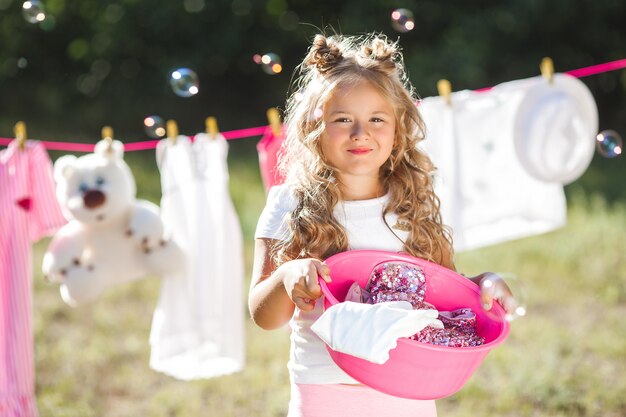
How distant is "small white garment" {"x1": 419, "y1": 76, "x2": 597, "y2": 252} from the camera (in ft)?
9.05

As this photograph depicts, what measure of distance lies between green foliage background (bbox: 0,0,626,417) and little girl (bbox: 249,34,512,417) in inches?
52.7

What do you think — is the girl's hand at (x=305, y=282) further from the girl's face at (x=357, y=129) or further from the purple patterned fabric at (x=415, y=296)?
the girl's face at (x=357, y=129)

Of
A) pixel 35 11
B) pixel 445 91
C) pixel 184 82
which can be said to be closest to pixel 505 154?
pixel 445 91

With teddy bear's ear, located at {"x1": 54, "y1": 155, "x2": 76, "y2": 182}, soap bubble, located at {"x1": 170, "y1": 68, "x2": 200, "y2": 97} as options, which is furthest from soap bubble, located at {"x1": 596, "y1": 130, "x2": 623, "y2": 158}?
teddy bear's ear, located at {"x1": 54, "y1": 155, "x2": 76, "y2": 182}

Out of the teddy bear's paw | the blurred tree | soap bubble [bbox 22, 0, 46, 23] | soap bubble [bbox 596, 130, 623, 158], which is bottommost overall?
the teddy bear's paw

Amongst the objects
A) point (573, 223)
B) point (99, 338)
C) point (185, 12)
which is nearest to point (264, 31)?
point (185, 12)

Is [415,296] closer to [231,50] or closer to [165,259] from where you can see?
[165,259]

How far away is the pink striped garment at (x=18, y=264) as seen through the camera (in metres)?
2.69

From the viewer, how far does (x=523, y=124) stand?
281cm

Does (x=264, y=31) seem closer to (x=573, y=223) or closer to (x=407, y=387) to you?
(x=573, y=223)

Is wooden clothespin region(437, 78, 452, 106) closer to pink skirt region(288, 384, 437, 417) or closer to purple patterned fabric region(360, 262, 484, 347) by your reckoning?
purple patterned fabric region(360, 262, 484, 347)

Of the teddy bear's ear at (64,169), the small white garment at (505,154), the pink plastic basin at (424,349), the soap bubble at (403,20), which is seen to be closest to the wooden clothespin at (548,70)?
the small white garment at (505,154)

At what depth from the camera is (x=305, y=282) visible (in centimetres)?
150

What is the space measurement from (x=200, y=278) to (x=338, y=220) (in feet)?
4.12
